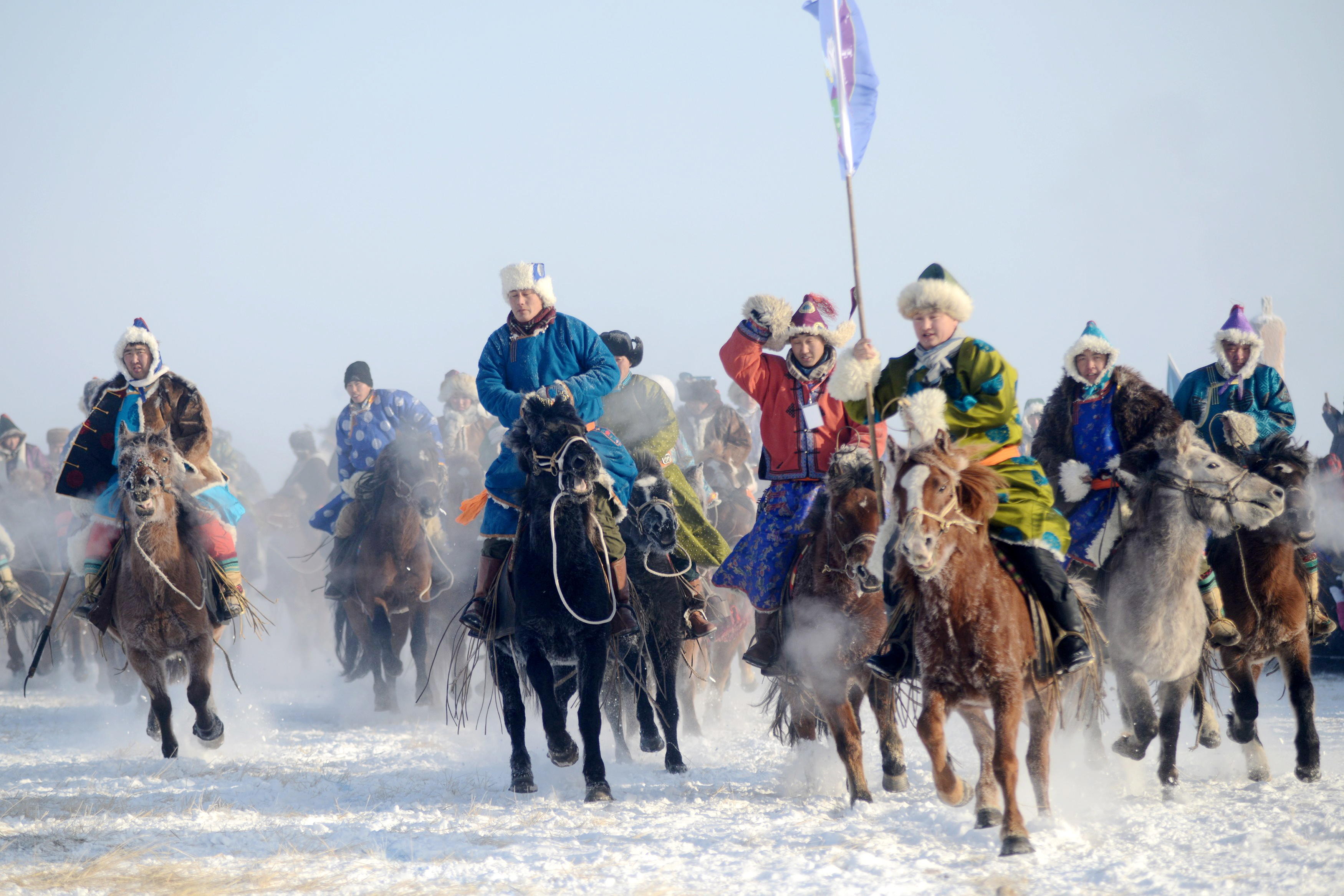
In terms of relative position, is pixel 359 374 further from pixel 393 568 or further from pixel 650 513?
pixel 650 513

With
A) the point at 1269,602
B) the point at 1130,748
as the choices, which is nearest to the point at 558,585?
the point at 1130,748

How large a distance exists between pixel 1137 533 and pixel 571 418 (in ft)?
11.3

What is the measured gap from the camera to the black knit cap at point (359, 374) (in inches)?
504

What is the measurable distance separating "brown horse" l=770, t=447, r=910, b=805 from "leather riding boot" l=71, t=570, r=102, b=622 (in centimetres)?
489

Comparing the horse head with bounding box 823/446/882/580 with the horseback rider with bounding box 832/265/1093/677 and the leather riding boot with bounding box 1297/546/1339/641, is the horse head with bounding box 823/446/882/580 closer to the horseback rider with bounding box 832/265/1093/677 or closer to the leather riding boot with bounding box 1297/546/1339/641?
the horseback rider with bounding box 832/265/1093/677

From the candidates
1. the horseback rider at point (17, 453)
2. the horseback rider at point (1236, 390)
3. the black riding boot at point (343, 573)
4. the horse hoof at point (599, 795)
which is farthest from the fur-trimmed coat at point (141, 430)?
the horseback rider at point (17, 453)

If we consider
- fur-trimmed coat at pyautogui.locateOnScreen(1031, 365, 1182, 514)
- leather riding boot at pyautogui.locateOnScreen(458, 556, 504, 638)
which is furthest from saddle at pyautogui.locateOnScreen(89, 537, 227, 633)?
fur-trimmed coat at pyautogui.locateOnScreen(1031, 365, 1182, 514)

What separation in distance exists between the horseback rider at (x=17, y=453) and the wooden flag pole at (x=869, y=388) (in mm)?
13857

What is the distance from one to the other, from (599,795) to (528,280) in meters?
3.28

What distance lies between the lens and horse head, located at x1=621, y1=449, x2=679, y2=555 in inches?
314

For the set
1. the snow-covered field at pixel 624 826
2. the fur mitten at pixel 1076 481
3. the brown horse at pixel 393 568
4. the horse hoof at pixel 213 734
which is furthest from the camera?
the brown horse at pixel 393 568

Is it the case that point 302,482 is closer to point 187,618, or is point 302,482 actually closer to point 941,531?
point 187,618

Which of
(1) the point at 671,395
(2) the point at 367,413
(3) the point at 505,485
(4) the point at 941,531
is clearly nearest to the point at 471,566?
(2) the point at 367,413

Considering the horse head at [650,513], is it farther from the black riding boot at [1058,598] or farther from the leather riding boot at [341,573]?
the leather riding boot at [341,573]
